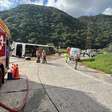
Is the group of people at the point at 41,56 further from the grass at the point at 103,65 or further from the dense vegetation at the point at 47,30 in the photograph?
the dense vegetation at the point at 47,30

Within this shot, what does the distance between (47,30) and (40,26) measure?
13.9 feet

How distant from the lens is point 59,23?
574ft

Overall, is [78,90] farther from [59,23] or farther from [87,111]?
[59,23]

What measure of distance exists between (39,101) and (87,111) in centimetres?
198

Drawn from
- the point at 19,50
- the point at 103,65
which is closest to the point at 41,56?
the point at 103,65

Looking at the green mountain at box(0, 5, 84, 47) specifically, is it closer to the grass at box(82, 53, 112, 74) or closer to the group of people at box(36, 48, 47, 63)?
the grass at box(82, 53, 112, 74)

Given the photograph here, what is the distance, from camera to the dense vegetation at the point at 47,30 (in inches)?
5172

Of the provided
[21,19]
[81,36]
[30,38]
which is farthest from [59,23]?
[30,38]

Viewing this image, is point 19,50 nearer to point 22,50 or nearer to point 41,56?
point 22,50

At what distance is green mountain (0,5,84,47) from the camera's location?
129650mm

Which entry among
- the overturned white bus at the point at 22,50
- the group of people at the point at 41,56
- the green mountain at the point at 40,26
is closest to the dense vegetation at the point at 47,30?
the green mountain at the point at 40,26

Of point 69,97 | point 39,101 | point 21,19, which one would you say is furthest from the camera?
point 21,19

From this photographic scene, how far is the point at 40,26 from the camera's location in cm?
15338

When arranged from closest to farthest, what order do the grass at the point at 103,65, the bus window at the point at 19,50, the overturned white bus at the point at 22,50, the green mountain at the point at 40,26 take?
1. the grass at the point at 103,65
2. the bus window at the point at 19,50
3. the overturned white bus at the point at 22,50
4. the green mountain at the point at 40,26
